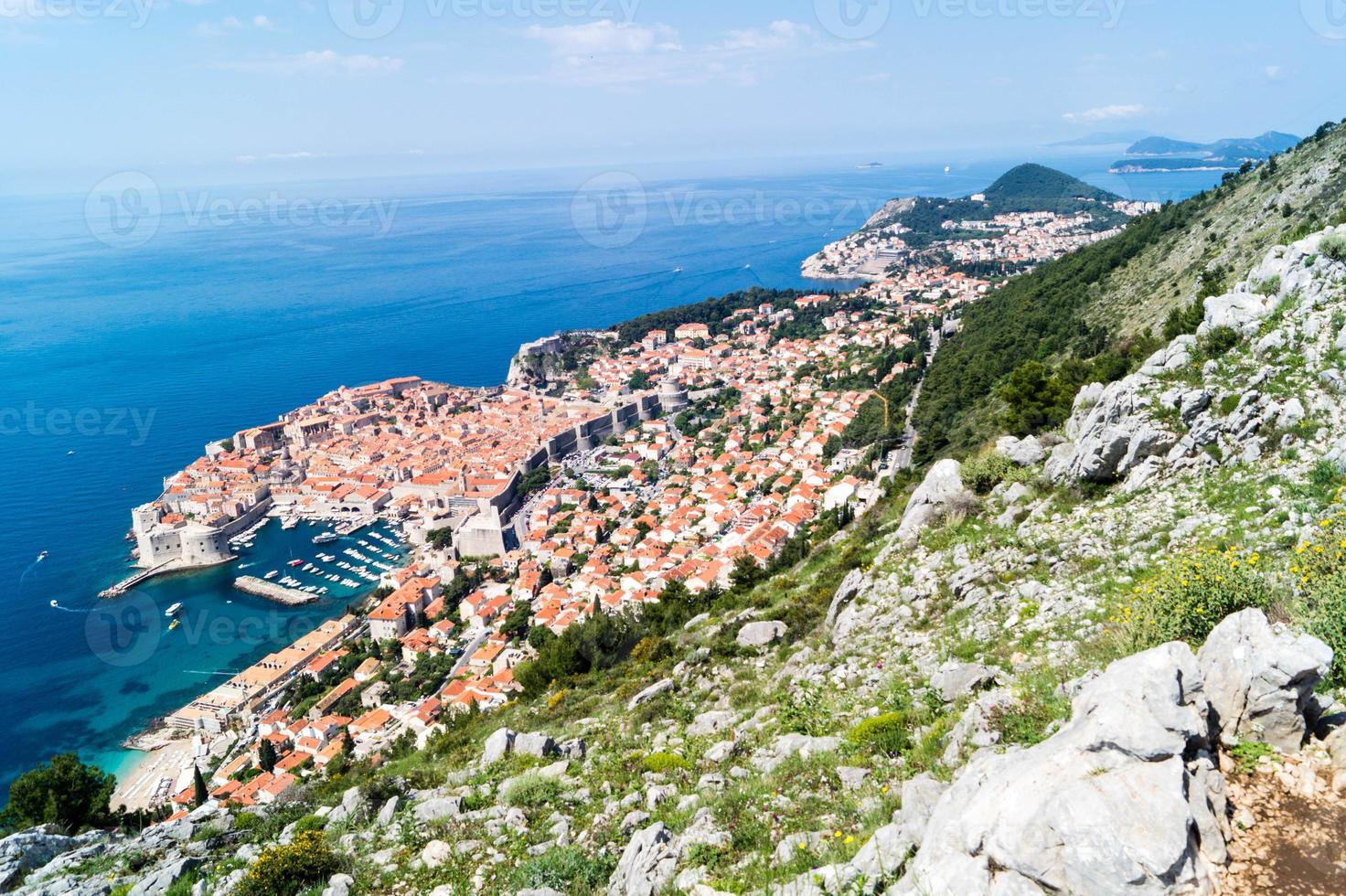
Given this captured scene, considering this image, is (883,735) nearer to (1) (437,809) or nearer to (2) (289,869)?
(1) (437,809)

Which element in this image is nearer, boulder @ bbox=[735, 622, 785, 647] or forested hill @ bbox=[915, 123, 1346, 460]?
boulder @ bbox=[735, 622, 785, 647]

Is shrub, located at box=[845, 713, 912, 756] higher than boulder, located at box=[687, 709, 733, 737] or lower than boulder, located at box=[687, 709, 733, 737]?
higher

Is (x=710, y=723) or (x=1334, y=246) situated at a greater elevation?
(x=1334, y=246)

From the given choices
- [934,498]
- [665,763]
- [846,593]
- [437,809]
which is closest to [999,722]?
[665,763]

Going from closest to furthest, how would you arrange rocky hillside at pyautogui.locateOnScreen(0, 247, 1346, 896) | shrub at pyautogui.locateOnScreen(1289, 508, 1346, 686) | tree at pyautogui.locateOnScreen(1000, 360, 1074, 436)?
rocky hillside at pyautogui.locateOnScreen(0, 247, 1346, 896), shrub at pyautogui.locateOnScreen(1289, 508, 1346, 686), tree at pyautogui.locateOnScreen(1000, 360, 1074, 436)

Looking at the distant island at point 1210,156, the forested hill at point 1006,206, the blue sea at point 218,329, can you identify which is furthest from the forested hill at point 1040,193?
the distant island at point 1210,156

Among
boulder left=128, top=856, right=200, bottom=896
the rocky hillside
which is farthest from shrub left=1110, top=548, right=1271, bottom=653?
boulder left=128, top=856, right=200, bottom=896

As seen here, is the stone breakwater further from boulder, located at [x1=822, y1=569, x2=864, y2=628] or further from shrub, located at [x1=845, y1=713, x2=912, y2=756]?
shrub, located at [x1=845, y1=713, x2=912, y2=756]
